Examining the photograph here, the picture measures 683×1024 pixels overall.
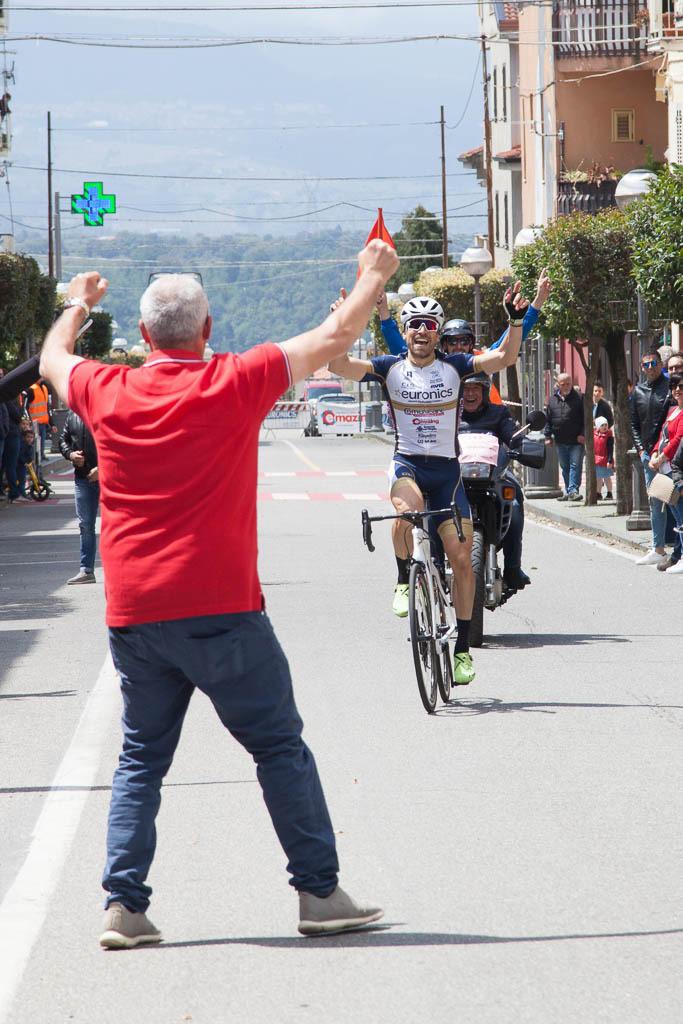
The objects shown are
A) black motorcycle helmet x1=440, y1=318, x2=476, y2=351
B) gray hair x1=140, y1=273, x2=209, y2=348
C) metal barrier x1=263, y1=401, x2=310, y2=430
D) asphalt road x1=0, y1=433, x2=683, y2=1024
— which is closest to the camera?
asphalt road x1=0, y1=433, x2=683, y2=1024

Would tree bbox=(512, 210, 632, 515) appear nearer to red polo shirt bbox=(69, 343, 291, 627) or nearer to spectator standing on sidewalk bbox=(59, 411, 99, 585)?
spectator standing on sidewalk bbox=(59, 411, 99, 585)

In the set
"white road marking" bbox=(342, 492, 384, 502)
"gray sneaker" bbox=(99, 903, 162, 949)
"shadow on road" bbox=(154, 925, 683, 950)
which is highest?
"white road marking" bbox=(342, 492, 384, 502)

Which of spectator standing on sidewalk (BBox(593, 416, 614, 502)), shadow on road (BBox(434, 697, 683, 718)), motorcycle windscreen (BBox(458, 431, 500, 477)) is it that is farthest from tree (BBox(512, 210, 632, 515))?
shadow on road (BBox(434, 697, 683, 718))

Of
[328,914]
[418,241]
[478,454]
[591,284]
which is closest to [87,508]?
[478,454]

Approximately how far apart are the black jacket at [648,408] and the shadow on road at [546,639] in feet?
22.1

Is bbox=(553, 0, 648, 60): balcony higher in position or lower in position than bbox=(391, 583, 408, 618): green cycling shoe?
higher

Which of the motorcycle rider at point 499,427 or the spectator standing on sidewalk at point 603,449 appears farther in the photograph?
the spectator standing on sidewalk at point 603,449

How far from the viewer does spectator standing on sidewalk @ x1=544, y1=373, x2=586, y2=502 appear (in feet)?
90.2

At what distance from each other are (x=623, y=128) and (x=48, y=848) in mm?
44564

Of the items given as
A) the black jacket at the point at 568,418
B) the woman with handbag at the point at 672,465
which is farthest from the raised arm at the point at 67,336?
the black jacket at the point at 568,418

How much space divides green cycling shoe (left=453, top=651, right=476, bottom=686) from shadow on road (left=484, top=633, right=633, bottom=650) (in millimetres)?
2090

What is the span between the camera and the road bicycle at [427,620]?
357 inches

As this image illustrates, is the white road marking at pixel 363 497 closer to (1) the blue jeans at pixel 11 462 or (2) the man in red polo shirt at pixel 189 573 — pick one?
(1) the blue jeans at pixel 11 462

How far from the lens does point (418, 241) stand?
114562 millimetres
